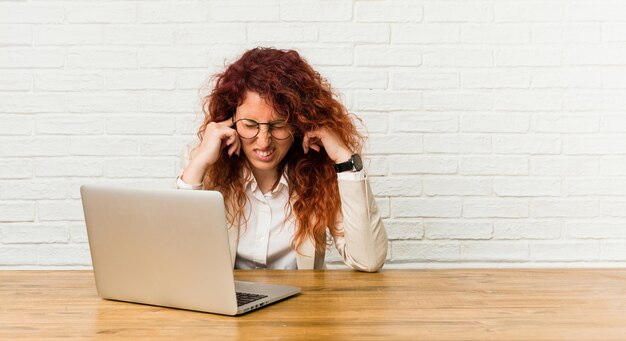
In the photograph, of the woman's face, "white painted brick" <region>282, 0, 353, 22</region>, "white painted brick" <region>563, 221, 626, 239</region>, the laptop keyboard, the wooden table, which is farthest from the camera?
"white painted brick" <region>563, 221, 626, 239</region>

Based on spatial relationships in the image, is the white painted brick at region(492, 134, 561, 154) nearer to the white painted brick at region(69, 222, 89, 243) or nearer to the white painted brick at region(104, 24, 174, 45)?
the white painted brick at region(104, 24, 174, 45)

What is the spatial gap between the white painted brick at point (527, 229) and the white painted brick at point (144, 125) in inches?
50.9

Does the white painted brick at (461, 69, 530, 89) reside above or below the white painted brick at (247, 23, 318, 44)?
below

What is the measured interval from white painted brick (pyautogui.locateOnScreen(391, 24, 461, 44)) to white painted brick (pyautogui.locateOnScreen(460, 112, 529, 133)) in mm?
296

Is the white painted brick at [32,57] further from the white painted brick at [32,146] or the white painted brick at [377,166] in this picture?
the white painted brick at [377,166]

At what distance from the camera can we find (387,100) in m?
2.77

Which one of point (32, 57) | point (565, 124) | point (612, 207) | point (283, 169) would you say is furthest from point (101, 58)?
point (612, 207)

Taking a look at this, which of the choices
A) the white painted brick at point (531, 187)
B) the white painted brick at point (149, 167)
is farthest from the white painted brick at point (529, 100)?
the white painted brick at point (149, 167)

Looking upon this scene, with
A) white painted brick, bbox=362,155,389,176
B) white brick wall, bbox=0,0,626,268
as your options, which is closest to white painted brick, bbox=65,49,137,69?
white brick wall, bbox=0,0,626,268

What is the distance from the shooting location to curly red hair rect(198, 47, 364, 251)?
214cm

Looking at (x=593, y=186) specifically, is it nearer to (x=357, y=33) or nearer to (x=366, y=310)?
(x=357, y=33)

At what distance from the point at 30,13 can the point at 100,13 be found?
258 millimetres

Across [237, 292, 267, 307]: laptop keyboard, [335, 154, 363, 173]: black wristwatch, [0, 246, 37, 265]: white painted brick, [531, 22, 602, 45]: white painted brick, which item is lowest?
[0, 246, 37, 265]: white painted brick

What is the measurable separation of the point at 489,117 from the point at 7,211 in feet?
6.05
